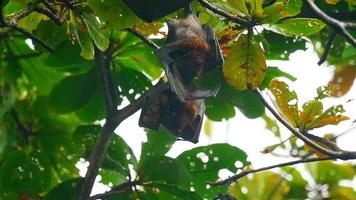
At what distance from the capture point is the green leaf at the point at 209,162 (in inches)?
80.3

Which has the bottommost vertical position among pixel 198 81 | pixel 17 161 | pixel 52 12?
pixel 17 161

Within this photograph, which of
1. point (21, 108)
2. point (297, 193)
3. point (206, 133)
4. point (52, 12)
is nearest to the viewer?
point (52, 12)

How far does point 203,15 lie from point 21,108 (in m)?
1.26

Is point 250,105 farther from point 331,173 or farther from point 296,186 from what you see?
point 331,173

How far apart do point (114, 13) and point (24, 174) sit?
83 centimetres

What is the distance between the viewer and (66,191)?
77.3 inches

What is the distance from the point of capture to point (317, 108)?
5.16 ft

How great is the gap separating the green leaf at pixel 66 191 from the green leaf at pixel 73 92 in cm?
34

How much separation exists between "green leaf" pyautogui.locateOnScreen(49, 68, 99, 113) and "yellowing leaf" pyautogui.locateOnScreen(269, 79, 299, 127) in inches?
28.3

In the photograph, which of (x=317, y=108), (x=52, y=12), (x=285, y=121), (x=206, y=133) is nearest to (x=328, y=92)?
(x=317, y=108)

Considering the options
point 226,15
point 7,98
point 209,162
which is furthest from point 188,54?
point 7,98

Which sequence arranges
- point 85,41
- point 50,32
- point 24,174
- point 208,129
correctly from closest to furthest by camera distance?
point 85,41 < point 50,32 < point 24,174 < point 208,129

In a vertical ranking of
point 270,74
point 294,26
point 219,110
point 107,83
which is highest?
point 294,26

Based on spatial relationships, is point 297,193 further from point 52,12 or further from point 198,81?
point 52,12
